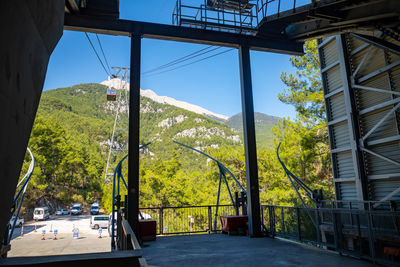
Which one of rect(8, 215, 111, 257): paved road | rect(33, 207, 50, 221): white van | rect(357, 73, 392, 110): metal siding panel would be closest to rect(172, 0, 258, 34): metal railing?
rect(357, 73, 392, 110): metal siding panel

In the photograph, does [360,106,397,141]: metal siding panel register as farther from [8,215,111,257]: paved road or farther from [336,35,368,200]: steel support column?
[8,215,111,257]: paved road

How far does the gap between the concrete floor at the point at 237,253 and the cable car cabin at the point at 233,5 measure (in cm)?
954

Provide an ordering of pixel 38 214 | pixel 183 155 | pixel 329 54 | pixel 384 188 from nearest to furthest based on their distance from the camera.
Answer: pixel 384 188, pixel 329 54, pixel 38 214, pixel 183 155

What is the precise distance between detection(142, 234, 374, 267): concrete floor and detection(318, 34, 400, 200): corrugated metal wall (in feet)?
16.3

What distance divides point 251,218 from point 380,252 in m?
4.42

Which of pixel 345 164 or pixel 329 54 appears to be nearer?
pixel 345 164

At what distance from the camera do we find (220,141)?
124 m

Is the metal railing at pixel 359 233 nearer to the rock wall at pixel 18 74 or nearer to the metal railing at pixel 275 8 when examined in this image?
the metal railing at pixel 275 8

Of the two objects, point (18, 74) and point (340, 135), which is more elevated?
point (340, 135)

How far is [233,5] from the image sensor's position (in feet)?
41.4

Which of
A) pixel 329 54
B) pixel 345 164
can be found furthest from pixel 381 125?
pixel 329 54

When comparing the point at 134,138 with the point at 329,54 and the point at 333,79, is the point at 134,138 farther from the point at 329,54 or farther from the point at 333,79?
the point at 329,54

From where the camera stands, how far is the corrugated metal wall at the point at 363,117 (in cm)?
1061

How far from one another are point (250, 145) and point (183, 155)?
91782 mm
